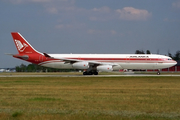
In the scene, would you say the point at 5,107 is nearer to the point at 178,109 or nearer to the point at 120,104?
the point at 120,104

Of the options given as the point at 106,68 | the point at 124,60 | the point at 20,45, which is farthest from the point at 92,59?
the point at 20,45

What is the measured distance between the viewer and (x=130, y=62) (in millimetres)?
47812

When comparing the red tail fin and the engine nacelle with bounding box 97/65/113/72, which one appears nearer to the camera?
the engine nacelle with bounding box 97/65/113/72

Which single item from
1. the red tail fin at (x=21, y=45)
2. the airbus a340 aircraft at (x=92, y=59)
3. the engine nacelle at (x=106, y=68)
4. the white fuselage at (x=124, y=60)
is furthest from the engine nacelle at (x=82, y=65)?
the red tail fin at (x=21, y=45)

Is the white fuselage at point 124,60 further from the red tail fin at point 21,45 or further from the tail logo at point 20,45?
the tail logo at point 20,45

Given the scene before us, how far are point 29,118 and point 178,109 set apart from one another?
595cm

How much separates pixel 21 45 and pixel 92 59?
1204cm

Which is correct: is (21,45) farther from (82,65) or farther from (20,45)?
(82,65)

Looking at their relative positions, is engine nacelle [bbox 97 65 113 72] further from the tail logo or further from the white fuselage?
the tail logo

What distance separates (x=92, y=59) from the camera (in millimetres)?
48875

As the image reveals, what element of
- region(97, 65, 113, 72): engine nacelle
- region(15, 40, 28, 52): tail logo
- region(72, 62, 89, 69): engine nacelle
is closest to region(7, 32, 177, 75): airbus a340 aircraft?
region(15, 40, 28, 52): tail logo

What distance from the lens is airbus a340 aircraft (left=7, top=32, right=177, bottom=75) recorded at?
47906mm

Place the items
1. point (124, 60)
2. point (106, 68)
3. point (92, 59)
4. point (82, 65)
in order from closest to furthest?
point (106, 68) < point (82, 65) < point (124, 60) < point (92, 59)

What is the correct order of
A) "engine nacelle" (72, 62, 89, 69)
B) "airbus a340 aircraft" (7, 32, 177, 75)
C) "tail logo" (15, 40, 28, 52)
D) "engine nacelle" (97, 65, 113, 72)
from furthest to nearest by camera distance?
1. "tail logo" (15, 40, 28, 52)
2. "airbus a340 aircraft" (7, 32, 177, 75)
3. "engine nacelle" (72, 62, 89, 69)
4. "engine nacelle" (97, 65, 113, 72)
